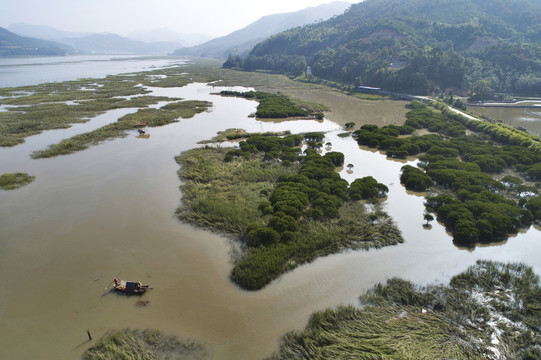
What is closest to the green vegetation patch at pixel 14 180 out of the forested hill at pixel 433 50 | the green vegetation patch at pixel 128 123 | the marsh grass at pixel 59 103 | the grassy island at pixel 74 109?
the green vegetation patch at pixel 128 123

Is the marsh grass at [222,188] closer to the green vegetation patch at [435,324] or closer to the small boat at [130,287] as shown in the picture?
the small boat at [130,287]

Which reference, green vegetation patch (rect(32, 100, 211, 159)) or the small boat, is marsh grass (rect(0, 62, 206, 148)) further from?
the small boat

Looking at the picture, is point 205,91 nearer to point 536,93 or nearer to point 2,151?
point 2,151

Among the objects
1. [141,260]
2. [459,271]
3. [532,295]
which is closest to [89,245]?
[141,260]

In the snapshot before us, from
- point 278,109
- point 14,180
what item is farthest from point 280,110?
point 14,180

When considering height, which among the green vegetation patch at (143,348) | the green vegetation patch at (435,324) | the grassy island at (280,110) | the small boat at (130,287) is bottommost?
the green vegetation patch at (143,348)

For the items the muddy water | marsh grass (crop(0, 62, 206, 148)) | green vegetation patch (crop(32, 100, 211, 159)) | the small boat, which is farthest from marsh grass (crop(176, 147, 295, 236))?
marsh grass (crop(0, 62, 206, 148))
